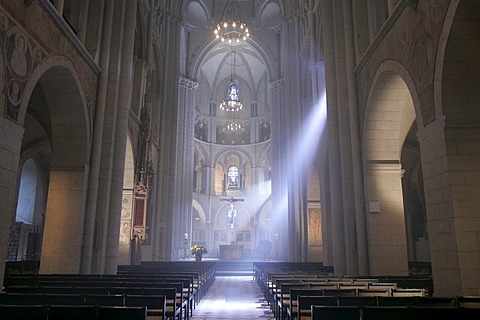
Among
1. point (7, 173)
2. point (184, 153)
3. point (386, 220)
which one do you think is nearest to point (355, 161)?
point (386, 220)

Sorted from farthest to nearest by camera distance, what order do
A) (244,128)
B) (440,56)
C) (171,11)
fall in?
1. (244,128)
2. (171,11)
3. (440,56)

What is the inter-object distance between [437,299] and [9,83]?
7990mm

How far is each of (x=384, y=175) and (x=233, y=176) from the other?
34420 millimetres

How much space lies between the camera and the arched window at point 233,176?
150ft

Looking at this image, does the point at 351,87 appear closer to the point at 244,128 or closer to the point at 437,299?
the point at 437,299

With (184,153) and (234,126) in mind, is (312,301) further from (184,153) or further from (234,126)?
(234,126)

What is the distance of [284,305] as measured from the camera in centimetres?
735

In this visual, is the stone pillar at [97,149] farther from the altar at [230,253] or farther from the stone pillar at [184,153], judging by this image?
the stone pillar at [184,153]

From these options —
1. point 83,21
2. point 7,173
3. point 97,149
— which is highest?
point 83,21

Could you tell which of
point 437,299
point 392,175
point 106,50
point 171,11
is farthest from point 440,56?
point 171,11

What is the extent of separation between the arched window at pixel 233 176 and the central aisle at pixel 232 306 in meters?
31.1

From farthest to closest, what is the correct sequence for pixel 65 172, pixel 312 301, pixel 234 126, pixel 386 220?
pixel 234 126
pixel 65 172
pixel 386 220
pixel 312 301

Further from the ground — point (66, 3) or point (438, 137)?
point (66, 3)

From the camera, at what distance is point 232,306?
1076 cm
